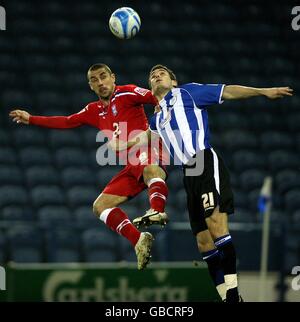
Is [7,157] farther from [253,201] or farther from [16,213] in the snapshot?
[253,201]

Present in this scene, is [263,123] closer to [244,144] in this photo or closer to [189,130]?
[244,144]

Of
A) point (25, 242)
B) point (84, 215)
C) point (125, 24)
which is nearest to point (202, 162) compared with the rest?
point (125, 24)

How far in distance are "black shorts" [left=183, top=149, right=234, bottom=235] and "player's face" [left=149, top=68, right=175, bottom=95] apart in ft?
2.38

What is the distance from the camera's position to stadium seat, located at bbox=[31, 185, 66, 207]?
47.2 feet

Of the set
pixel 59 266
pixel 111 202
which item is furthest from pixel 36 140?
pixel 111 202

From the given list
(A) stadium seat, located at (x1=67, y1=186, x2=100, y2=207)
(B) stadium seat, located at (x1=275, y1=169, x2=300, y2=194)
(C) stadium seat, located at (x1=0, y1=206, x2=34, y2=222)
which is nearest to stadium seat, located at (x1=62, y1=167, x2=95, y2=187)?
(A) stadium seat, located at (x1=67, y1=186, x2=100, y2=207)

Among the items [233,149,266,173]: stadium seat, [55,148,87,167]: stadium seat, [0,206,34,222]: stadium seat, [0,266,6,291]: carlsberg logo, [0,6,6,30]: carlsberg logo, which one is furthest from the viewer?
[0,6,6,30]: carlsberg logo

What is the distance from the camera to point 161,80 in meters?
8.54

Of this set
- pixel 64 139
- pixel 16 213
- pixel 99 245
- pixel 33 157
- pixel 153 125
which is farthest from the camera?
pixel 64 139

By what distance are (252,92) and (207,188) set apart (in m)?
0.94

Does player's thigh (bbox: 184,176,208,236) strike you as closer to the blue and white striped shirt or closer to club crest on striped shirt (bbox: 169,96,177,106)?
the blue and white striped shirt

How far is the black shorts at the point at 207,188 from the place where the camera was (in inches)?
320

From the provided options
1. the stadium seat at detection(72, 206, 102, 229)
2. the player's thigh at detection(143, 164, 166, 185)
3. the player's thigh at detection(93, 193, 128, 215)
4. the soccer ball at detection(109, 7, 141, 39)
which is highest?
the soccer ball at detection(109, 7, 141, 39)

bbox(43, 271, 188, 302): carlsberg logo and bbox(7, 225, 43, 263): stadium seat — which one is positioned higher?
bbox(7, 225, 43, 263): stadium seat
